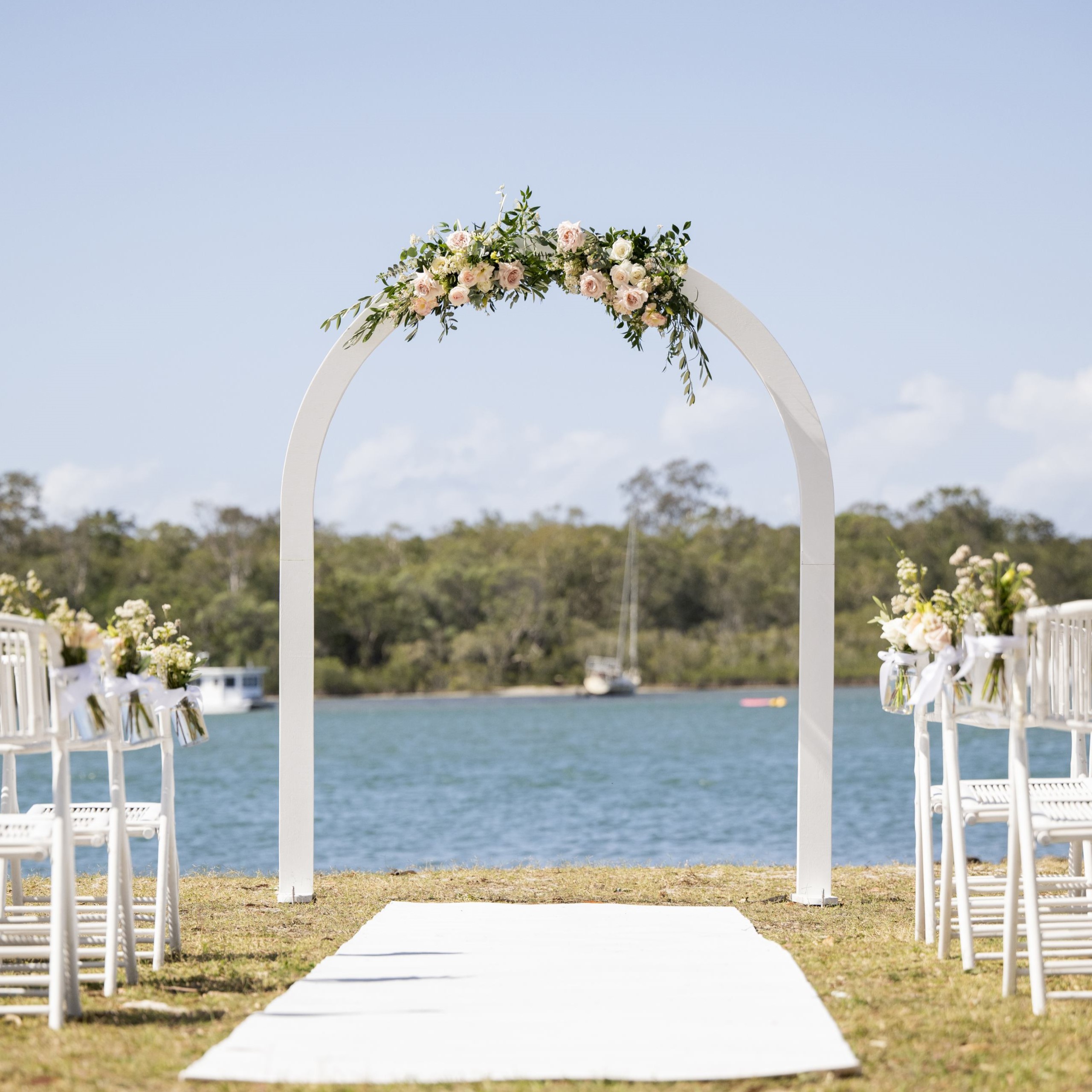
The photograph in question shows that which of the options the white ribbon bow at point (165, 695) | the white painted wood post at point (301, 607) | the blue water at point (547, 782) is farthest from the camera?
the blue water at point (547, 782)

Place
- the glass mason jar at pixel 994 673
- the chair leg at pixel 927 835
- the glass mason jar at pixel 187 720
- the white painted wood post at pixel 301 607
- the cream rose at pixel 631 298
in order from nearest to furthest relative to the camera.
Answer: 1. the glass mason jar at pixel 994 673
2. the chair leg at pixel 927 835
3. the glass mason jar at pixel 187 720
4. the cream rose at pixel 631 298
5. the white painted wood post at pixel 301 607

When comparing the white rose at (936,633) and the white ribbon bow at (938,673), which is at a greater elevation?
the white rose at (936,633)

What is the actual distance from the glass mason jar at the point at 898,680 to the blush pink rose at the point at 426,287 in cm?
245

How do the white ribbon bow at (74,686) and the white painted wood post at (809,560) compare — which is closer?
the white ribbon bow at (74,686)

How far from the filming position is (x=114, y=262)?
92.7ft

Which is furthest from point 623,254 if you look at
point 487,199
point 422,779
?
point 422,779

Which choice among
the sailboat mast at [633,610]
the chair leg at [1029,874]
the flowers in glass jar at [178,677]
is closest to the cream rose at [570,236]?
the flowers in glass jar at [178,677]

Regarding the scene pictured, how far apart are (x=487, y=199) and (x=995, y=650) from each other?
10.6 feet

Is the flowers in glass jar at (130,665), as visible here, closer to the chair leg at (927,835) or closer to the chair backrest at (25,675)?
the chair backrest at (25,675)

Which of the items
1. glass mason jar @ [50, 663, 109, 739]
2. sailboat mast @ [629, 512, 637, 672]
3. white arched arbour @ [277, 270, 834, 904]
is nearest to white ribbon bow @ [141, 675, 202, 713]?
glass mason jar @ [50, 663, 109, 739]

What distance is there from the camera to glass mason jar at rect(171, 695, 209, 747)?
4.25 m

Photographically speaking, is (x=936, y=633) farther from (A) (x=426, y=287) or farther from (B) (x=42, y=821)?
(A) (x=426, y=287)


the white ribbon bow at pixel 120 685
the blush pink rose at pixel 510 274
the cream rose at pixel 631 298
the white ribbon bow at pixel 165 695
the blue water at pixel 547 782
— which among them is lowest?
the blue water at pixel 547 782

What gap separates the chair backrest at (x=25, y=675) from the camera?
3189mm
